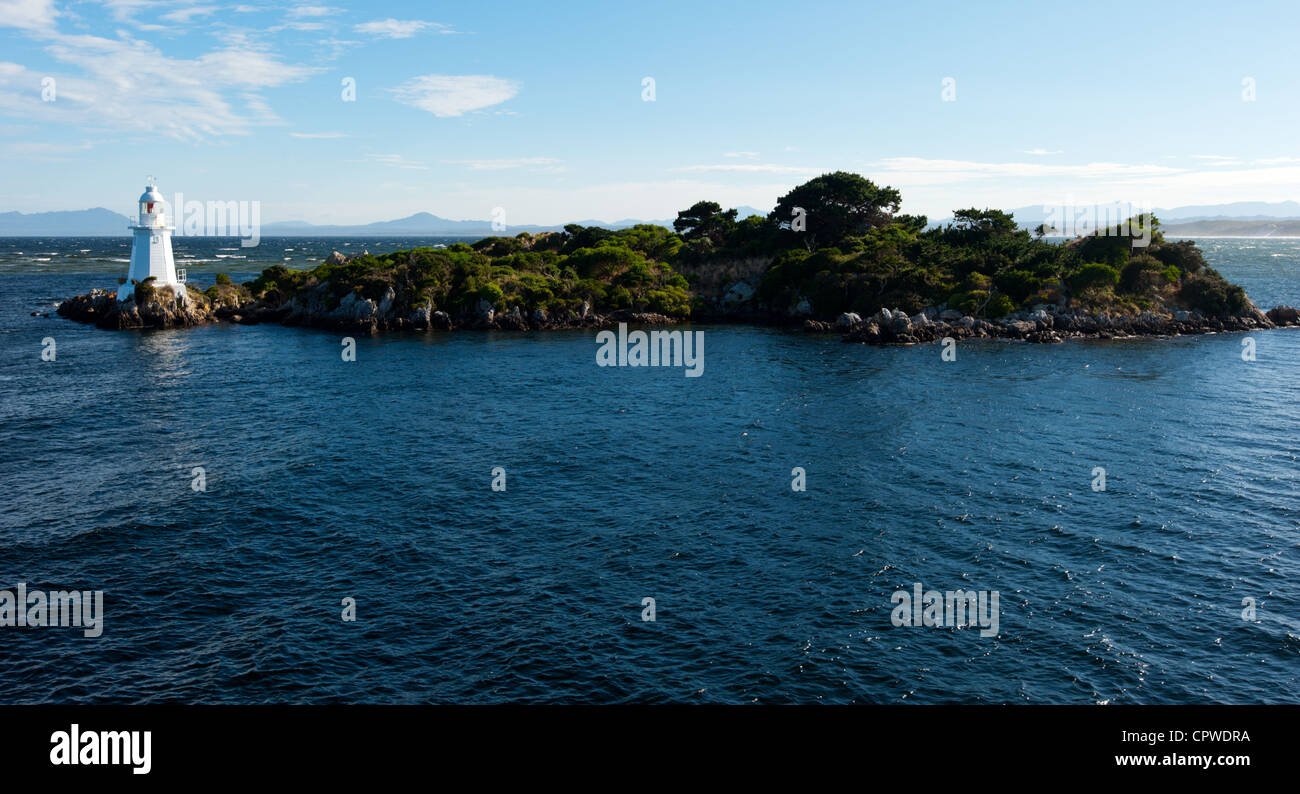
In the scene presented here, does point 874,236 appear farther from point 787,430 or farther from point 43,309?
point 43,309

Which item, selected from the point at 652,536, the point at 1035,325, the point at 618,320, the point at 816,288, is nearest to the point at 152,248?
the point at 618,320

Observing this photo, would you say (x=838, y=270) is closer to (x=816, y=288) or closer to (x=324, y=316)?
(x=816, y=288)

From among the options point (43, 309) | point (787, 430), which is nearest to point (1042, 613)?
point (787, 430)

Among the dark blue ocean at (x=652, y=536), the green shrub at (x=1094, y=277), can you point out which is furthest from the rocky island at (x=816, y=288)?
the dark blue ocean at (x=652, y=536)

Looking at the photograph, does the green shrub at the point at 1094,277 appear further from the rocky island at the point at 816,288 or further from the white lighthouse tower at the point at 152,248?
the white lighthouse tower at the point at 152,248

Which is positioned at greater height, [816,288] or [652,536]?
[816,288]

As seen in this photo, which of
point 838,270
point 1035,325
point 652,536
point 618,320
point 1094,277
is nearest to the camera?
point 652,536
